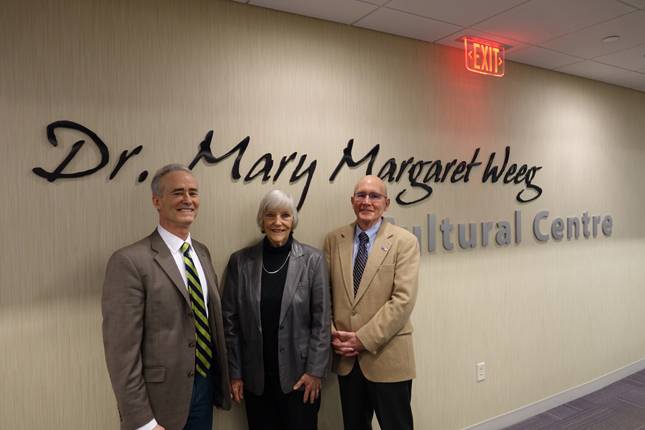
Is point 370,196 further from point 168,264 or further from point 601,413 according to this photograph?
point 601,413

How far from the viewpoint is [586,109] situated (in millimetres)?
3959

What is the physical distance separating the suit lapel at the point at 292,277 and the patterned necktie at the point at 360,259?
335 millimetres

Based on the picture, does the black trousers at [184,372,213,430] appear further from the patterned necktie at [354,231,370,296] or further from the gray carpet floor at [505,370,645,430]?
the gray carpet floor at [505,370,645,430]

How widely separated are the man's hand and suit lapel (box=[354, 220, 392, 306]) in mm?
173

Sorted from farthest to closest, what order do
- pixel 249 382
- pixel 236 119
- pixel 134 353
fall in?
pixel 236 119 < pixel 249 382 < pixel 134 353

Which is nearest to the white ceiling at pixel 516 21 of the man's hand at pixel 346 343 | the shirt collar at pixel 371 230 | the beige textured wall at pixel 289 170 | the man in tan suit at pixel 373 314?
the beige textured wall at pixel 289 170

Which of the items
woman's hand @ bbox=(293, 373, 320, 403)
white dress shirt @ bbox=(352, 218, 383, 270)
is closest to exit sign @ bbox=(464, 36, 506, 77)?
white dress shirt @ bbox=(352, 218, 383, 270)

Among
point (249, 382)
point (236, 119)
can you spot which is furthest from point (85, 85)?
point (249, 382)

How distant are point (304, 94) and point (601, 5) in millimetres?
1750

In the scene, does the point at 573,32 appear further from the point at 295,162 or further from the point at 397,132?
the point at 295,162

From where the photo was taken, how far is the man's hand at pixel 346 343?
227cm

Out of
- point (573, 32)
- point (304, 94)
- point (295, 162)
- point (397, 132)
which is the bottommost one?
point (295, 162)

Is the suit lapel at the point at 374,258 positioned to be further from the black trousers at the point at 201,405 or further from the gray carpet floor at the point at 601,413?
the gray carpet floor at the point at 601,413

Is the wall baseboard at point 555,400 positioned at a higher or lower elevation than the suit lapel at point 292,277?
lower
